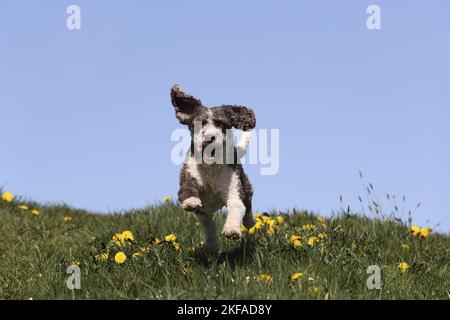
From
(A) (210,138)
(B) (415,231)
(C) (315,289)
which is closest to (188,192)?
(A) (210,138)

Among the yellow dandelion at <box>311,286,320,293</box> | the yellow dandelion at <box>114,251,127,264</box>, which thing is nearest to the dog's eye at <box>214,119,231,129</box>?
the yellow dandelion at <box>311,286,320,293</box>

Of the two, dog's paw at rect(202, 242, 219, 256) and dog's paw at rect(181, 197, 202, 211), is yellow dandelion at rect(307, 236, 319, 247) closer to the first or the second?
dog's paw at rect(202, 242, 219, 256)

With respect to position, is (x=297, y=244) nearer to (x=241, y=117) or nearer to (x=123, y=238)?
(x=241, y=117)

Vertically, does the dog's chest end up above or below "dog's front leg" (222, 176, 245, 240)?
above

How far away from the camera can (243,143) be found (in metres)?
6.59

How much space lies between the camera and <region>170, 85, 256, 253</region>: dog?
600cm

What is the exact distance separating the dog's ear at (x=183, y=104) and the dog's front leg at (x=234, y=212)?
0.76m

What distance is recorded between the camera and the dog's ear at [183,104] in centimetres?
634

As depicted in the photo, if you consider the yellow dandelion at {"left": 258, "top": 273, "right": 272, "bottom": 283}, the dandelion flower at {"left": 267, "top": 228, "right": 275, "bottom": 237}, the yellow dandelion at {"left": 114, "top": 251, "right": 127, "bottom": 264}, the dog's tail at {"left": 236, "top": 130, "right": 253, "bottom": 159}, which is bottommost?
the yellow dandelion at {"left": 258, "top": 273, "right": 272, "bottom": 283}

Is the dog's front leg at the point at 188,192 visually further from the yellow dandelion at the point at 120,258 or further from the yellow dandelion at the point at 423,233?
the yellow dandelion at the point at 423,233

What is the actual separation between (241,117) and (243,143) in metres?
0.35

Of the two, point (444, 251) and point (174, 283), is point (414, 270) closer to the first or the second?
point (444, 251)
